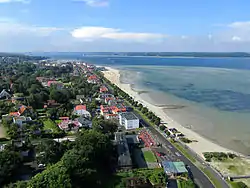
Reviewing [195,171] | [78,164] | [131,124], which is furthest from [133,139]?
[78,164]

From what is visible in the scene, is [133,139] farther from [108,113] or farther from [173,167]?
[108,113]

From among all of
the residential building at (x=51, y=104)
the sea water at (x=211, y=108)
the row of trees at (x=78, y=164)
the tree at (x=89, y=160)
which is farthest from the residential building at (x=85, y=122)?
the sea water at (x=211, y=108)

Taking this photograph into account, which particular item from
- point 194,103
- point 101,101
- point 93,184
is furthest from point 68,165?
point 194,103

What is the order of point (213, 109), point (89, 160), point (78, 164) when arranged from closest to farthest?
1. point (78, 164)
2. point (89, 160)
3. point (213, 109)

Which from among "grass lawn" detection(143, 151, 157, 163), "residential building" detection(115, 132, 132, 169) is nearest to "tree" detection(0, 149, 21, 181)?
"residential building" detection(115, 132, 132, 169)

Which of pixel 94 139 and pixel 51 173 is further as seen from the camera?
pixel 94 139

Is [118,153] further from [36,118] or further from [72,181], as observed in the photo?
[36,118]

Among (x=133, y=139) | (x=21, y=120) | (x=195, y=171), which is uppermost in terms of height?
(x=21, y=120)

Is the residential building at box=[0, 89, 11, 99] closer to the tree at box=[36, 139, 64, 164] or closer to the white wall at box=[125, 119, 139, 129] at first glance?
the white wall at box=[125, 119, 139, 129]
